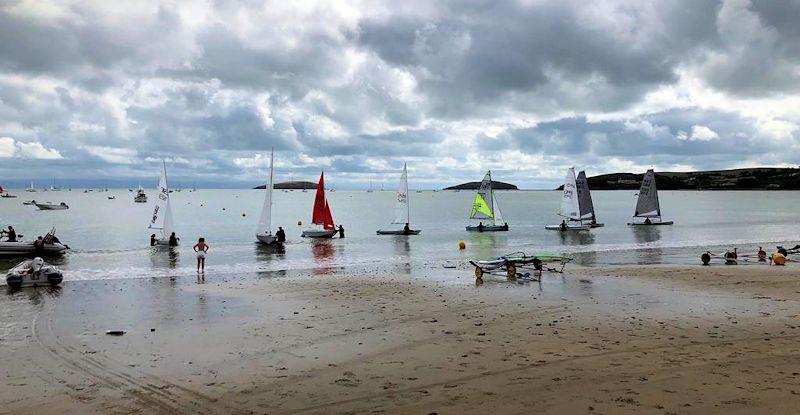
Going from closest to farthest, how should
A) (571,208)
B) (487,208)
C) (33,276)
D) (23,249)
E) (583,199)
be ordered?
(33,276), (23,249), (583,199), (571,208), (487,208)

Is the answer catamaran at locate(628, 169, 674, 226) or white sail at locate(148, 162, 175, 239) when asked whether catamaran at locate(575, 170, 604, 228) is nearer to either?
catamaran at locate(628, 169, 674, 226)

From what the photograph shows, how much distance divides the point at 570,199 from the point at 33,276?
2108 inches

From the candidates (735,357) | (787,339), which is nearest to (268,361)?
(735,357)

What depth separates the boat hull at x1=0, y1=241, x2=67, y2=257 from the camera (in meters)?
37.6

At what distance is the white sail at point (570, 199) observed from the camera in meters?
62.8

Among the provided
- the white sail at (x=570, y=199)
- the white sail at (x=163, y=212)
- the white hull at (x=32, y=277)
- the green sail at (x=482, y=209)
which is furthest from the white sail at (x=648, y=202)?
the white hull at (x=32, y=277)

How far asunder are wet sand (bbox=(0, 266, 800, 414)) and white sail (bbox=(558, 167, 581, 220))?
40889mm

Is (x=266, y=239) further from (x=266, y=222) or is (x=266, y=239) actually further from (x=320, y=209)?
(x=320, y=209)

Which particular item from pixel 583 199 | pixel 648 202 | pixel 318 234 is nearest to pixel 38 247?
pixel 318 234

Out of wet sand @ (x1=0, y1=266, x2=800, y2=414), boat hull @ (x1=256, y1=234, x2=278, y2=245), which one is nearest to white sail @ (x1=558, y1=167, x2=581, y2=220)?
boat hull @ (x1=256, y1=234, x2=278, y2=245)

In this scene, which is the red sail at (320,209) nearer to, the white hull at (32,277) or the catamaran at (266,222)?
the catamaran at (266,222)

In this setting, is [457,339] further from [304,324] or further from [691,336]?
[691,336]

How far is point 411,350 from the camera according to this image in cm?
1267

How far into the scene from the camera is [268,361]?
1202cm
